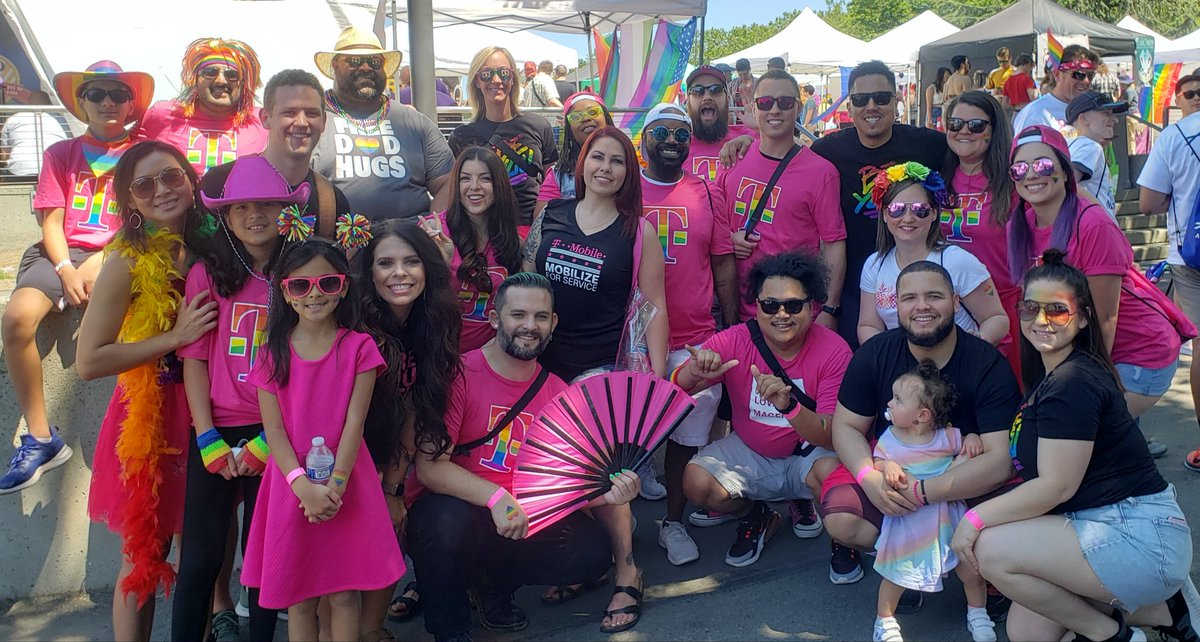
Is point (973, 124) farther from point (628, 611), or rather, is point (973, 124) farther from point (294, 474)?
point (294, 474)

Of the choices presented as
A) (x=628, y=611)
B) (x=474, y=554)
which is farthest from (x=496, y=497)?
(x=628, y=611)

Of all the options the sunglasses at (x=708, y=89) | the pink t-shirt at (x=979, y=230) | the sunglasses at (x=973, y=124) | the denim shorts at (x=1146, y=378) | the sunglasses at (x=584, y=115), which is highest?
the sunglasses at (x=708, y=89)

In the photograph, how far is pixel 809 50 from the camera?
87.1 feet

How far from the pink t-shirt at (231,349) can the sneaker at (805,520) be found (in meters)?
2.58

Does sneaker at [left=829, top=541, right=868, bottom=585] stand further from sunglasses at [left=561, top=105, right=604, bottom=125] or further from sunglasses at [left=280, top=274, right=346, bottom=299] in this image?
sunglasses at [left=561, top=105, right=604, bottom=125]

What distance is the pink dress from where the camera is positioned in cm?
323

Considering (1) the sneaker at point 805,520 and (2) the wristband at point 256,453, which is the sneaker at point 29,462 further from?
(1) the sneaker at point 805,520

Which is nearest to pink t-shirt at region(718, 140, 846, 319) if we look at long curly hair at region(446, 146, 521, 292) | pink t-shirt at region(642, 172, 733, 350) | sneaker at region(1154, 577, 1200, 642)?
pink t-shirt at region(642, 172, 733, 350)

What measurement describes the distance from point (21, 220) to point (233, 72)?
6865 mm

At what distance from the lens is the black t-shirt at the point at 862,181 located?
4672mm

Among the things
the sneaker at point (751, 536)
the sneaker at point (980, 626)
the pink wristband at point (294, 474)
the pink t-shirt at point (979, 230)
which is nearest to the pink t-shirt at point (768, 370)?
the sneaker at point (751, 536)

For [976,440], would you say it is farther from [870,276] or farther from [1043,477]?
[870,276]

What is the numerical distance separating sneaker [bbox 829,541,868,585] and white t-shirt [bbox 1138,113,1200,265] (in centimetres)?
278

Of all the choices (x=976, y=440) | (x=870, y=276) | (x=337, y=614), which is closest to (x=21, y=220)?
(x=337, y=614)
